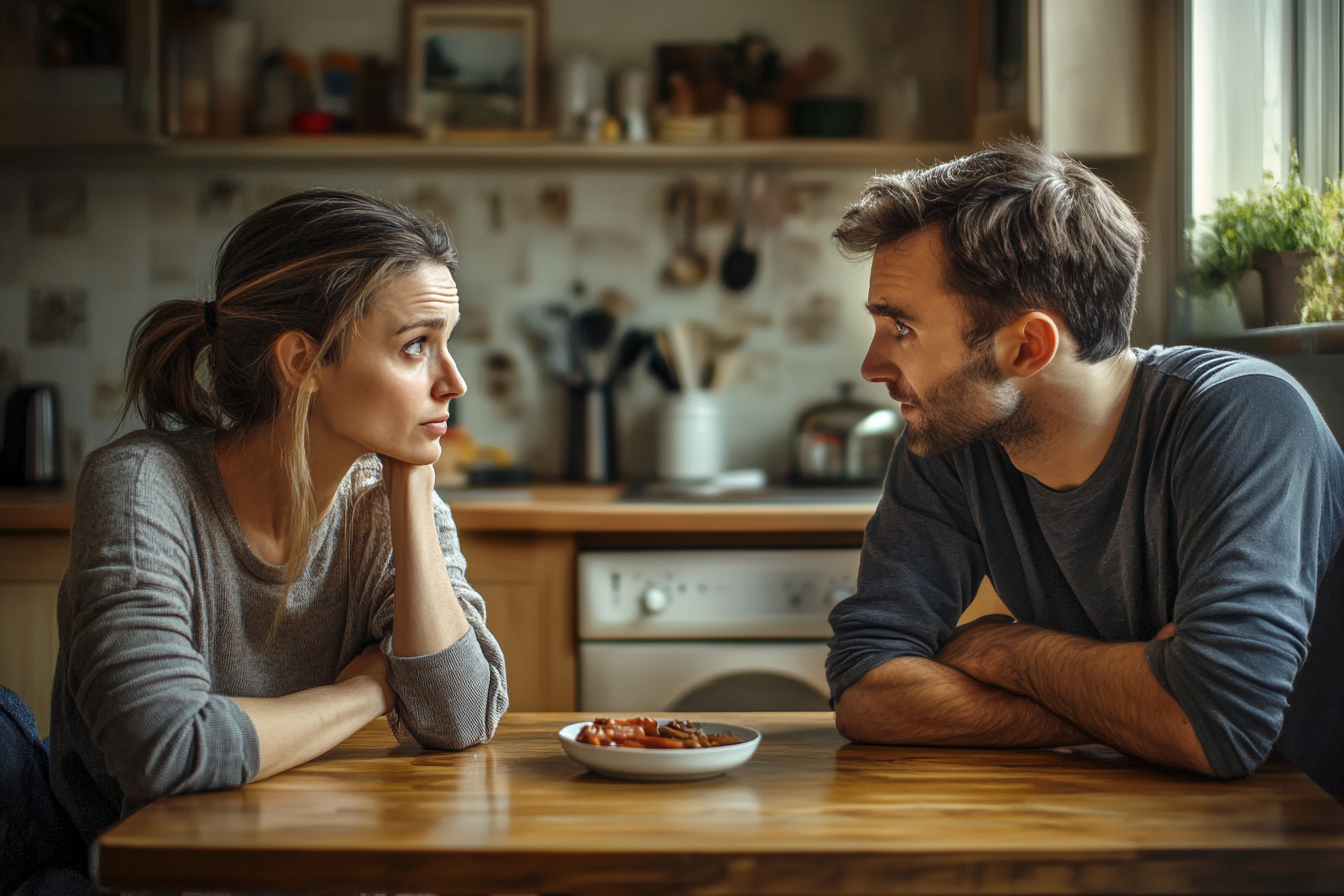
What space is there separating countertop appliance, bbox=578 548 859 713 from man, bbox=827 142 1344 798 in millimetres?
881

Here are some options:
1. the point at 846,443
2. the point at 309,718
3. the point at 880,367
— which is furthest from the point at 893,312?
the point at 846,443

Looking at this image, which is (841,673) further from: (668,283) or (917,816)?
(668,283)

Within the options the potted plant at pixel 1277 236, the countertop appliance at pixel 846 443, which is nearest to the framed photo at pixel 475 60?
the countertop appliance at pixel 846 443

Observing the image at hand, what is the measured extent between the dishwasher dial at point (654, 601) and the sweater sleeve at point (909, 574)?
885 millimetres

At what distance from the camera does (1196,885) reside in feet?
2.58

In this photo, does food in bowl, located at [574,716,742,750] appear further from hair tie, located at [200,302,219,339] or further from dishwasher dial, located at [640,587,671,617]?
dishwasher dial, located at [640,587,671,617]

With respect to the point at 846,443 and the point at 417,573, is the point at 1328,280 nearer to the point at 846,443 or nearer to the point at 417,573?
the point at 846,443

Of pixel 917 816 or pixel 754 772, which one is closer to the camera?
pixel 917 816

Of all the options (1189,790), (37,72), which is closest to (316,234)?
(1189,790)

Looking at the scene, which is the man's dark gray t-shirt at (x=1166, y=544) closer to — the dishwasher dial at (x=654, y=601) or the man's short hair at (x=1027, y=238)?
the man's short hair at (x=1027, y=238)

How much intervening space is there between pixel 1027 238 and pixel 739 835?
0.72 metres

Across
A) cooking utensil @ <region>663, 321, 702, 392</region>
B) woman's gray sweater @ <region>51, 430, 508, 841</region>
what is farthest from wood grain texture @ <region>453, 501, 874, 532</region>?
woman's gray sweater @ <region>51, 430, 508, 841</region>

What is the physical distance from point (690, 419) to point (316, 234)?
67.2 inches

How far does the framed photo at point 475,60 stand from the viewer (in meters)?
2.81
